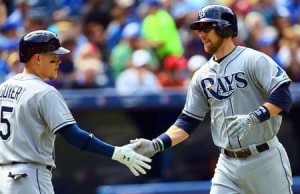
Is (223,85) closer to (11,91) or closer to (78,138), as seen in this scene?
(78,138)

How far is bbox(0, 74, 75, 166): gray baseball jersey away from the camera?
6500 mm

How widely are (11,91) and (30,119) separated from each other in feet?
0.86

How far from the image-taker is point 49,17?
1382cm

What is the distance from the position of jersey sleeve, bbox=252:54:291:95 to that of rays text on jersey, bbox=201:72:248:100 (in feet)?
0.35

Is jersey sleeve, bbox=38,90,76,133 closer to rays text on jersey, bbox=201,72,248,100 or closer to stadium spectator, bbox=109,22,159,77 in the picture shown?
rays text on jersey, bbox=201,72,248,100

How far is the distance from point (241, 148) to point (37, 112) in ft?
4.96

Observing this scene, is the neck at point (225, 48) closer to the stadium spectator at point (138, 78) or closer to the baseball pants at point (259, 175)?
the baseball pants at point (259, 175)

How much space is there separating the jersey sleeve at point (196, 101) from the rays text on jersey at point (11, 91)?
1.41 m

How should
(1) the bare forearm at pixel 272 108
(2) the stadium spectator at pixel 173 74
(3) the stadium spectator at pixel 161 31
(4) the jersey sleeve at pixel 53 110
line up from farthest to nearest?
(3) the stadium spectator at pixel 161 31 < (2) the stadium spectator at pixel 173 74 < (1) the bare forearm at pixel 272 108 < (4) the jersey sleeve at pixel 53 110

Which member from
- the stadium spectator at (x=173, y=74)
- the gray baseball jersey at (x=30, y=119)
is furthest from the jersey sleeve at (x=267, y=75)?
the stadium spectator at (x=173, y=74)

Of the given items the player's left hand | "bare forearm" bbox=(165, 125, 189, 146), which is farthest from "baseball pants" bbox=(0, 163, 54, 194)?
the player's left hand

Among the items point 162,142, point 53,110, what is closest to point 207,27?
point 162,142

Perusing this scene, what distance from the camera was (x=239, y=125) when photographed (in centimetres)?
676

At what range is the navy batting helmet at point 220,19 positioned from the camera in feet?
23.4
